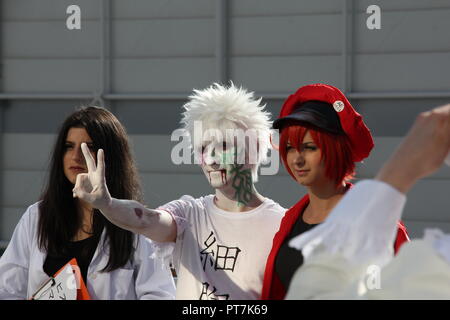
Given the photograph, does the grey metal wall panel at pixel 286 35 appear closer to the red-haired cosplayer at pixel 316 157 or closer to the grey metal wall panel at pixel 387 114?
the grey metal wall panel at pixel 387 114

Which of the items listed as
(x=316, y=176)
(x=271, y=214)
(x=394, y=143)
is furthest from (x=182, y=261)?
(x=394, y=143)

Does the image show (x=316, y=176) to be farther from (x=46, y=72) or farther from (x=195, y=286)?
(x=46, y=72)

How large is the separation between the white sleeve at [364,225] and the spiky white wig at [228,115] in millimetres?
1399

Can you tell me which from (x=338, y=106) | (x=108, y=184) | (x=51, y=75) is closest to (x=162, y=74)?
(x=51, y=75)

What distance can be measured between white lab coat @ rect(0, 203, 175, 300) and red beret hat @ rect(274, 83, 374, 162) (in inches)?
25.5

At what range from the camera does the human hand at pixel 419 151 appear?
34.2 inches

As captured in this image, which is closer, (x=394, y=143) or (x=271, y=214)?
(x=271, y=214)

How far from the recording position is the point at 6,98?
6.36 meters

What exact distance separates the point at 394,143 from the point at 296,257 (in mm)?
3651

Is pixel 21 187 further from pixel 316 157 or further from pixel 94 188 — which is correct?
pixel 316 157

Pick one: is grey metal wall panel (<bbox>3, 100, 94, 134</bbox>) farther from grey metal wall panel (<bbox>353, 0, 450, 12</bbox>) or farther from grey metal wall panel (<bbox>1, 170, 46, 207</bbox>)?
grey metal wall panel (<bbox>353, 0, 450, 12</bbox>)

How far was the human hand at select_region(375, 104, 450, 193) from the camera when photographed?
869 mm

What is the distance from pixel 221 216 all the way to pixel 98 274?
443 millimetres

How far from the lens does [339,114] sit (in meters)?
2.12
